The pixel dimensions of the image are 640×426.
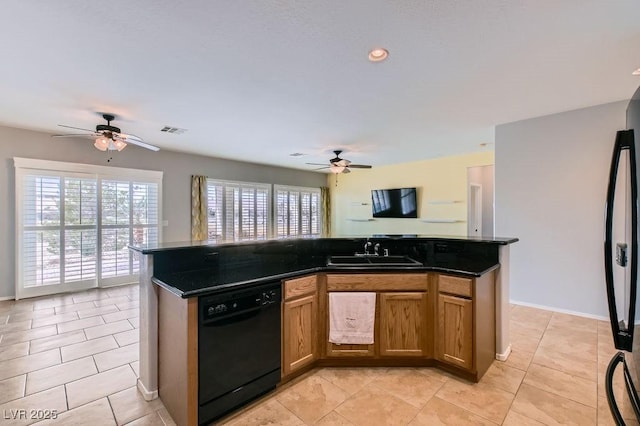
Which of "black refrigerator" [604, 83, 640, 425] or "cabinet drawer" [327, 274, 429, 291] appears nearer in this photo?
"black refrigerator" [604, 83, 640, 425]

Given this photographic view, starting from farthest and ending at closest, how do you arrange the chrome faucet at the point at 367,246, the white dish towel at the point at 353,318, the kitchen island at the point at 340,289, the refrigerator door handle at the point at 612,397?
Answer: 1. the chrome faucet at the point at 367,246
2. the white dish towel at the point at 353,318
3. the kitchen island at the point at 340,289
4. the refrigerator door handle at the point at 612,397

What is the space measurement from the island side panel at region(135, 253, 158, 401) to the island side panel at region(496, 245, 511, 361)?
2953 mm

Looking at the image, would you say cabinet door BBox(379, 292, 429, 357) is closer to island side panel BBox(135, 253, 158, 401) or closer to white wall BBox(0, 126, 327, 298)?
island side panel BBox(135, 253, 158, 401)

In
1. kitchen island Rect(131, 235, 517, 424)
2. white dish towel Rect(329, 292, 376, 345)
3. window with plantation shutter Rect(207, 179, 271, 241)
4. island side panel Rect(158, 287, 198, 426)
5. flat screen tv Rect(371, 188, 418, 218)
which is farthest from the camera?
flat screen tv Rect(371, 188, 418, 218)

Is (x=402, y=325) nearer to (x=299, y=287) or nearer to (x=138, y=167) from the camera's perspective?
(x=299, y=287)

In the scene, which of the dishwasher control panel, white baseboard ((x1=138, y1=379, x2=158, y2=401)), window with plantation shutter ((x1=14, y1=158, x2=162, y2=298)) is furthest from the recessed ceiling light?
window with plantation shutter ((x1=14, y1=158, x2=162, y2=298))

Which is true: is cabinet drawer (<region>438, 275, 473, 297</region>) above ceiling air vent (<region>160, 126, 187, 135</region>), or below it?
below

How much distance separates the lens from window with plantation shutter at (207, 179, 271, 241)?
6.62m

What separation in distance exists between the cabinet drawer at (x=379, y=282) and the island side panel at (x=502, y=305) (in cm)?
77

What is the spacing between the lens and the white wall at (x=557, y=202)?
137 inches

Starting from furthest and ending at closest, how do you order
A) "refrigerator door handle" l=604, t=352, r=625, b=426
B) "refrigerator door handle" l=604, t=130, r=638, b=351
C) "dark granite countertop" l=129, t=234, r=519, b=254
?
1. "dark granite countertop" l=129, t=234, r=519, b=254
2. "refrigerator door handle" l=604, t=130, r=638, b=351
3. "refrigerator door handle" l=604, t=352, r=625, b=426

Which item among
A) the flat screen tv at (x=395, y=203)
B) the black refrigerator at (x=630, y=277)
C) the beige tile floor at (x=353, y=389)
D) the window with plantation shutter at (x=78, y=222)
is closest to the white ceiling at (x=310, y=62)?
the window with plantation shutter at (x=78, y=222)

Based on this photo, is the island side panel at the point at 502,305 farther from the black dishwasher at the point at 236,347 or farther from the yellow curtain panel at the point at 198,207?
the yellow curtain panel at the point at 198,207

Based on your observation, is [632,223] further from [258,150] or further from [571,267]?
[258,150]
